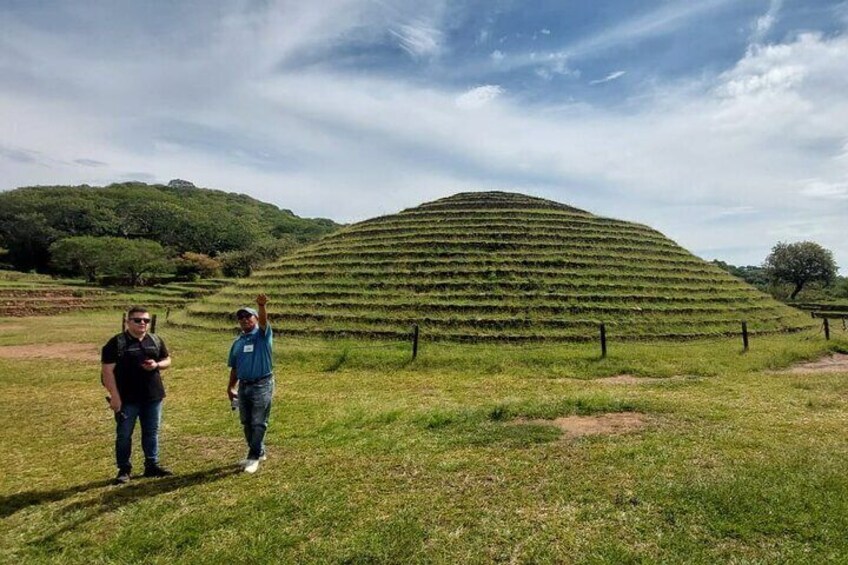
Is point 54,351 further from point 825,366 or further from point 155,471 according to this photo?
point 825,366

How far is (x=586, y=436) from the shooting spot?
22.6 ft

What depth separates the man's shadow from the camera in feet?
16.1

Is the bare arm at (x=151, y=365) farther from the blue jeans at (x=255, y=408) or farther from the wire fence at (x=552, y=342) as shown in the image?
the wire fence at (x=552, y=342)

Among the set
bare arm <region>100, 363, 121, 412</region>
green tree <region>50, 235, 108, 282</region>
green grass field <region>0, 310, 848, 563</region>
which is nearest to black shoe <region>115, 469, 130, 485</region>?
green grass field <region>0, 310, 848, 563</region>

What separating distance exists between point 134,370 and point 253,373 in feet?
4.19

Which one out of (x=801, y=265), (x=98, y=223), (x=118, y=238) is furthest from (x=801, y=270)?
(x=98, y=223)

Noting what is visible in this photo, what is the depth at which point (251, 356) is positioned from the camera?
571 cm

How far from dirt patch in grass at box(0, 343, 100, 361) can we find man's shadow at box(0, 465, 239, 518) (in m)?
11.2

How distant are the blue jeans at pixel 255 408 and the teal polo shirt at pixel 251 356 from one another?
0.38ft

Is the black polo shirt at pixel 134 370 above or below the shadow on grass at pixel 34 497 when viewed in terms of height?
above

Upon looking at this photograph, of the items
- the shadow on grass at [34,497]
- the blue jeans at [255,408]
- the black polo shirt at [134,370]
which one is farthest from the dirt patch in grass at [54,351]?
the blue jeans at [255,408]

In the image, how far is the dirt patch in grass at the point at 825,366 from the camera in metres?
13.6

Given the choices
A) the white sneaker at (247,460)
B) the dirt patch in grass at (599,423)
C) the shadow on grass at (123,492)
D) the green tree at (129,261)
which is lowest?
the shadow on grass at (123,492)

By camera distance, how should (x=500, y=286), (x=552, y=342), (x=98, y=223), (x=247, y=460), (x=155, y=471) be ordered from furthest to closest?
(x=98, y=223), (x=500, y=286), (x=552, y=342), (x=247, y=460), (x=155, y=471)
